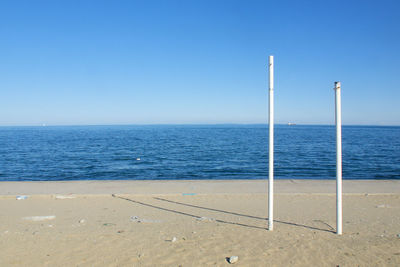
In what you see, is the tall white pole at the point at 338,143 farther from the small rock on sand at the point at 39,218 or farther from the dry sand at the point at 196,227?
the small rock on sand at the point at 39,218

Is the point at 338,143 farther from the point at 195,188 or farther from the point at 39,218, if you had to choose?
the point at 39,218

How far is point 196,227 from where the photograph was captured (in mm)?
6141

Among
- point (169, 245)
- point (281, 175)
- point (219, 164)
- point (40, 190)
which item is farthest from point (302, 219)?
point (219, 164)

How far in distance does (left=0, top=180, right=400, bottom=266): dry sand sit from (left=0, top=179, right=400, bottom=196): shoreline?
0.04 m

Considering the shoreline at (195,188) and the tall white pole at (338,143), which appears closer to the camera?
the tall white pole at (338,143)

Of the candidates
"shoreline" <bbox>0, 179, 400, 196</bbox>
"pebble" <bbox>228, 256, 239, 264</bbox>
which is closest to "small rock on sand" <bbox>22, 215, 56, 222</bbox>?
"shoreline" <bbox>0, 179, 400, 196</bbox>

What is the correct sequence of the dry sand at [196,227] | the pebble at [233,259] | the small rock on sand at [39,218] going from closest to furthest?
the pebble at [233,259]
the dry sand at [196,227]
the small rock on sand at [39,218]

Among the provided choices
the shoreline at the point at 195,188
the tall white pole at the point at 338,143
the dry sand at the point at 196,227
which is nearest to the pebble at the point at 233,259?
the dry sand at the point at 196,227

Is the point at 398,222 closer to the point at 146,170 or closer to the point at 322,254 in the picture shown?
the point at 322,254

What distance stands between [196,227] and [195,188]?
14.5ft

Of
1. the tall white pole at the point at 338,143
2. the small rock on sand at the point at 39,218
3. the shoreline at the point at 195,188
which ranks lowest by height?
the shoreline at the point at 195,188

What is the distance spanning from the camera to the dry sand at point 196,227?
4.59m

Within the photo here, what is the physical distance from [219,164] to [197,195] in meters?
14.2

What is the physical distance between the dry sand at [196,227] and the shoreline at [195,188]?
4cm
